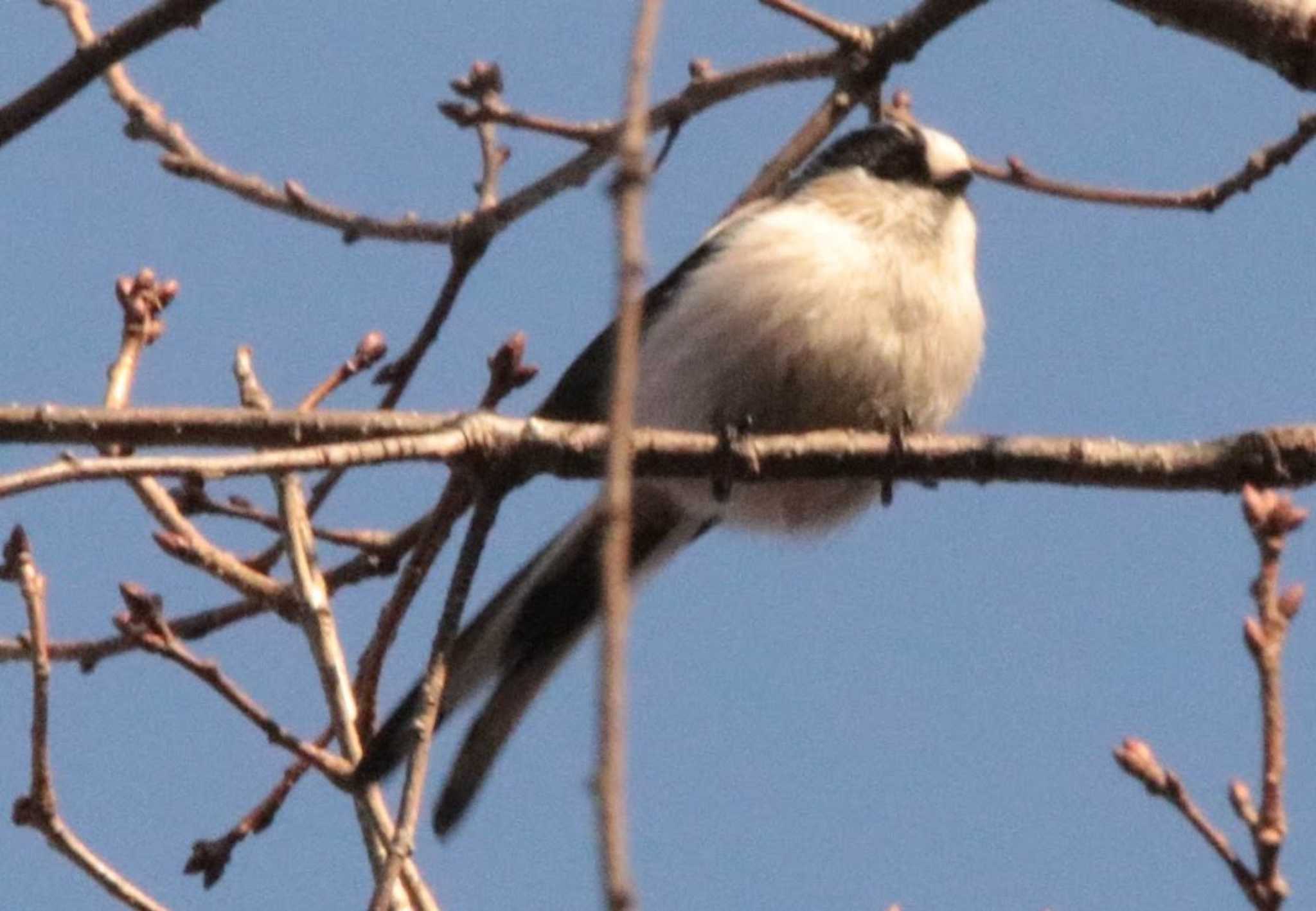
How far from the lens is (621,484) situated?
1467 millimetres

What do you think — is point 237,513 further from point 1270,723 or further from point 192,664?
point 1270,723

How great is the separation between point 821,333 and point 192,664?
143cm

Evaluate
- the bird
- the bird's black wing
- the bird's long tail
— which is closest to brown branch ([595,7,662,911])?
the bird's long tail

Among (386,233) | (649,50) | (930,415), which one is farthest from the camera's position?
(930,415)

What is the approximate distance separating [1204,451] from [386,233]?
1.50 metres

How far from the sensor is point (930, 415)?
415 centimetres

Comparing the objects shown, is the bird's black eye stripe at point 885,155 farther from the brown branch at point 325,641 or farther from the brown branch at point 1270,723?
the brown branch at point 1270,723

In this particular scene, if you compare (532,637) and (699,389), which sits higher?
(699,389)

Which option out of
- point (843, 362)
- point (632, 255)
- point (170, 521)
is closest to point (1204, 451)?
point (843, 362)

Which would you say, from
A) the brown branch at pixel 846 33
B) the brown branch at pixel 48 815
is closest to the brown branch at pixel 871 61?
the brown branch at pixel 846 33

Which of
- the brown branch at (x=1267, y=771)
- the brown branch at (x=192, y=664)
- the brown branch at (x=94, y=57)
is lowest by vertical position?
the brown branch at (x=1267, y=771)

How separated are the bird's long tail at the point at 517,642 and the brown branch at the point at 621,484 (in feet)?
6.37

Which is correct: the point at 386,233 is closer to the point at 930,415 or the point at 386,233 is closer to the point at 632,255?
the point at 930,415

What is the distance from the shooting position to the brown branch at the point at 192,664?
115 inches
